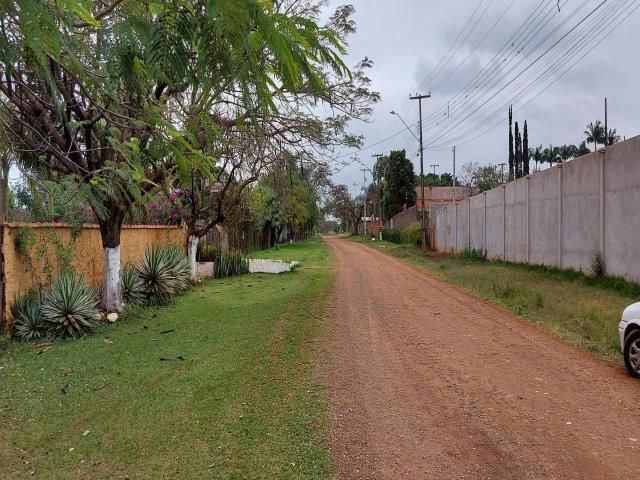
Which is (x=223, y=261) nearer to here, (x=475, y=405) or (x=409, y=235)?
(x=475, y=405)

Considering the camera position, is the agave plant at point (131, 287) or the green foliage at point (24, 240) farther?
the agave plant at point (131, 287)

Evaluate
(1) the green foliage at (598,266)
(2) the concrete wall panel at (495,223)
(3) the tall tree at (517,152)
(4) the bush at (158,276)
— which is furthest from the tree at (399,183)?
(4) the bush at (158,276)

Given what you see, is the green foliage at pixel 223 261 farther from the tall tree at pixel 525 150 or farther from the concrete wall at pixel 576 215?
the tall tree at pixel 525 150

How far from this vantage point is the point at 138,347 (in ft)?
26.4

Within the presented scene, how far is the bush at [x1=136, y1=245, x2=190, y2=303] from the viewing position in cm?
1262

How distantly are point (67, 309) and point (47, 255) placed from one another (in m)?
1.41

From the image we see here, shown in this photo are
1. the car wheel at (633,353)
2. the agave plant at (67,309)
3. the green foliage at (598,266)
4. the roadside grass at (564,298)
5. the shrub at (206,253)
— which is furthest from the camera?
the shrub at (206,253)

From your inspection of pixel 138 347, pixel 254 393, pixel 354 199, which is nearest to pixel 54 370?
pixel 138 347

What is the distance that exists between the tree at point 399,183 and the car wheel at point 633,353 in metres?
61.1

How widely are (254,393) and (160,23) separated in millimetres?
4053

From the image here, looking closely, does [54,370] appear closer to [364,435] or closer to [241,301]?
[364,435]

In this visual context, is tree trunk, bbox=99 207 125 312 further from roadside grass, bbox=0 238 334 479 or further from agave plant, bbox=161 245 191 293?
agave plant, bbox=161 245 191 293

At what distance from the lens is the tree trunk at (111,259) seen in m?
10.6

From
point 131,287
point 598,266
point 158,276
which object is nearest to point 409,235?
point 598,266
